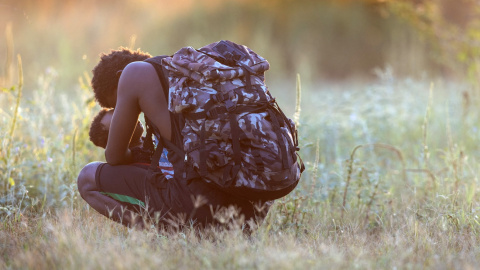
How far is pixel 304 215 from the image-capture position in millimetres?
3826

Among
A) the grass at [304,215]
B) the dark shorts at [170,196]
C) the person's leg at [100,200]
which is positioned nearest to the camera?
the grass at [304,215]

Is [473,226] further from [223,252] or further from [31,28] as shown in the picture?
[31,28]

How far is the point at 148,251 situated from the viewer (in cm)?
281

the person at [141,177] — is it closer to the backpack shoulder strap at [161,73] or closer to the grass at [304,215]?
the backpack shoulder strap at [161,73]

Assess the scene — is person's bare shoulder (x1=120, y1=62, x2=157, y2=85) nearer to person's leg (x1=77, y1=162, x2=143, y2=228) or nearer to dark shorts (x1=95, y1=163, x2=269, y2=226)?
dark shorts (x1=95, y1=163, x2=269, y2=226)

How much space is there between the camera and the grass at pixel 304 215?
2.74 meters

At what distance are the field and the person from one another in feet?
0.36

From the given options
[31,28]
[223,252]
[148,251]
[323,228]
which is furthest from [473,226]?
[31,28]

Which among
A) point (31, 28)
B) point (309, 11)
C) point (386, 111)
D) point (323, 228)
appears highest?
point (309, 11)

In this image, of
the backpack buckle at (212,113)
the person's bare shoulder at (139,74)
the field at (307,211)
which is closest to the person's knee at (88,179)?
the field at (307,211)

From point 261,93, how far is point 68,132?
9.06ft

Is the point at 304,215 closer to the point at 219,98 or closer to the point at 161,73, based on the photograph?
the point at 219,98

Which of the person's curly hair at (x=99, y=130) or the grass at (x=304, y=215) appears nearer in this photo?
the grass at (x=304, y=215)

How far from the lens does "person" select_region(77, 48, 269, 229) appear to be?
3094 mm
